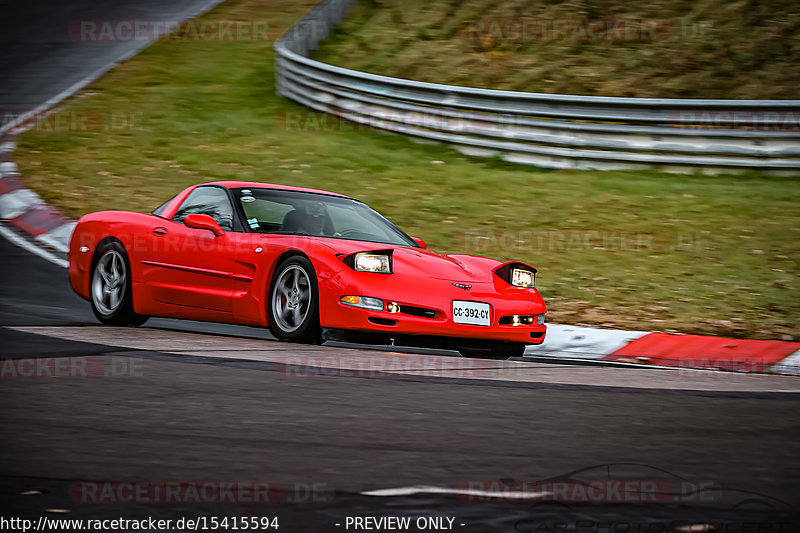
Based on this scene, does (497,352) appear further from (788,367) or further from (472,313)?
(788,367)

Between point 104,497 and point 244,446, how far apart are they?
869 millimetres

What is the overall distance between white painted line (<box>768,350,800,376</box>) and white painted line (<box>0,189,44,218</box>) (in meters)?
9.05

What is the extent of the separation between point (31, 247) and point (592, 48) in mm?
10602

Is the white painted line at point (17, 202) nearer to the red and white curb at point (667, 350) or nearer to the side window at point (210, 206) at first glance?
the side window at point (210, 206)

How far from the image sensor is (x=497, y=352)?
27.0 ft

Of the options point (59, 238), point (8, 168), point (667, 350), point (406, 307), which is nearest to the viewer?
point (406, 307)

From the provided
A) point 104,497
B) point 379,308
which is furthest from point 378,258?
point 104,497

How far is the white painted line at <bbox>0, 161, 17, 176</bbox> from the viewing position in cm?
1503

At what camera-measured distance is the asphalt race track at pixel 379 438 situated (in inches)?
136

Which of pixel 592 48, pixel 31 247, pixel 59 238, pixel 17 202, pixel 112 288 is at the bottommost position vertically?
pixel 112 288

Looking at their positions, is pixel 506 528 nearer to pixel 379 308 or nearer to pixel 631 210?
pixel 379 308

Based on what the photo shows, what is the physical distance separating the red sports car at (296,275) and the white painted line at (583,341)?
0.60 metres

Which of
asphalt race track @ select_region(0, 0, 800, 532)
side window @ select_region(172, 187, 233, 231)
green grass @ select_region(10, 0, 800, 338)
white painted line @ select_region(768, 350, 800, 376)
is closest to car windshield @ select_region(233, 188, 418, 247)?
side window @ select_region(172, 187, 233, 231)

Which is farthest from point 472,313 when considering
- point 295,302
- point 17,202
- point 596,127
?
point 17,202
